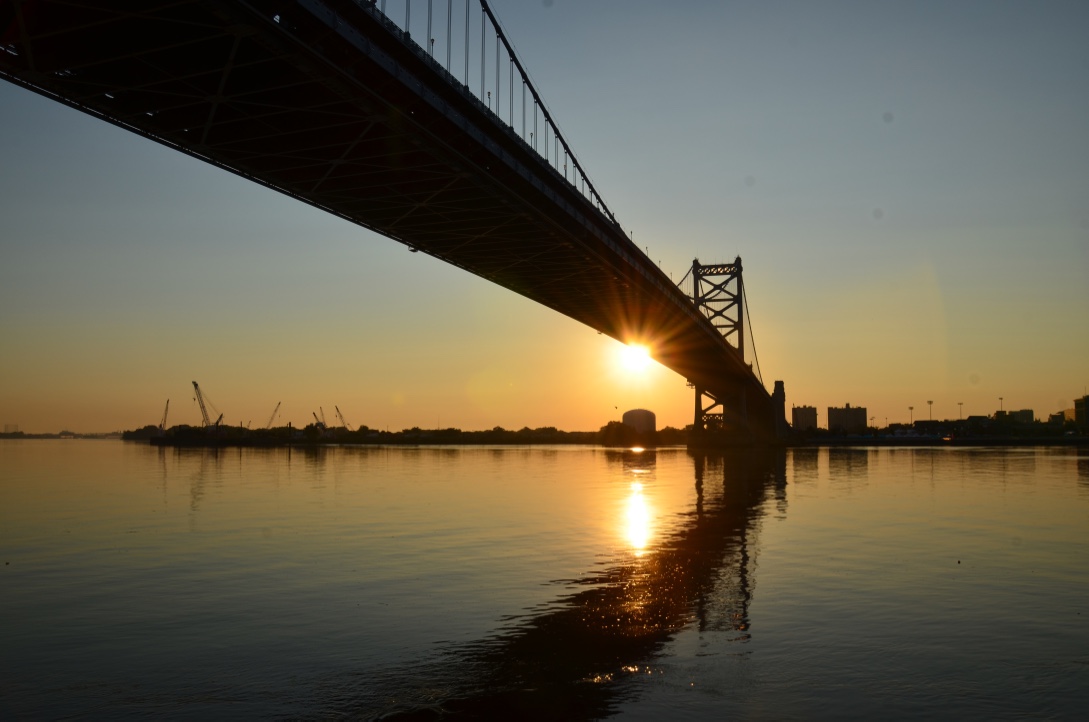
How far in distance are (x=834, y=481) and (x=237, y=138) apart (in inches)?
1888

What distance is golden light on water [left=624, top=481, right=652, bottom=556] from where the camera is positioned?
1186 inches

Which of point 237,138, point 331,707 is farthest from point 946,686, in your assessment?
point 237,138

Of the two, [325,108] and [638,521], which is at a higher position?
[325,108]

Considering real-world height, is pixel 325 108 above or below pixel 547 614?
above

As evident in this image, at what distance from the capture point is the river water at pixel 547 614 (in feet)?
42.3

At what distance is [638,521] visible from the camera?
Answer: 1464 inches

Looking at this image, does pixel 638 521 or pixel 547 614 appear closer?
pixel 547 614

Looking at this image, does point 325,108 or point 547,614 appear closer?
point 547,614

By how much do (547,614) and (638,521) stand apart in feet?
62.7

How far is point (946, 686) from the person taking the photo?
13367 millimetres

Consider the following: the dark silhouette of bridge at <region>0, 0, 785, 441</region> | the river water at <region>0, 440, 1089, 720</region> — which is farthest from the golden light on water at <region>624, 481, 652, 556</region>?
the dark silhouette of bridge at <region>0, 0, 785, 441</region>

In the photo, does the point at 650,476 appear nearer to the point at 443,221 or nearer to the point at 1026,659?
the point at 443,221

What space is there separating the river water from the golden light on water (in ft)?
0.73

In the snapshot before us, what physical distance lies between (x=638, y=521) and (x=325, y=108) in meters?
20.8
